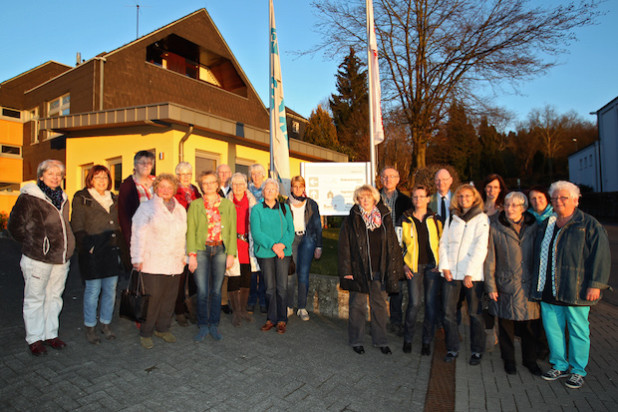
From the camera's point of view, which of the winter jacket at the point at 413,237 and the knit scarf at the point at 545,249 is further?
the winter jacket at the point at 413,237

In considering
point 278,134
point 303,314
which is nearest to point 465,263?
point 303,314

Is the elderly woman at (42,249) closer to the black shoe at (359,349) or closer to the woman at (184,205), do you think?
the woman at (184,205)

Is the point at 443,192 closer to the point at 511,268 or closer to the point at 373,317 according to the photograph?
the point at 511,268

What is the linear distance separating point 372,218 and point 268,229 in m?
1.31

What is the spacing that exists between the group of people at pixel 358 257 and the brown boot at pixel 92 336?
0.01 metres

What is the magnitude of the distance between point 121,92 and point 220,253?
12.1m

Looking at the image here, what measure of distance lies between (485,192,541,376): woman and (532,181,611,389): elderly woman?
118 millimetres

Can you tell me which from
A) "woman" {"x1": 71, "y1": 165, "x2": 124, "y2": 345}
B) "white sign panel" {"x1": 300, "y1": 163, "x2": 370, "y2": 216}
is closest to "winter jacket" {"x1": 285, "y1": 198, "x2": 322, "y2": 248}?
"white sign panel" {"x1": 300, "y1": 163, "x2": 370, "y2": 216}

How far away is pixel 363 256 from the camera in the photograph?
465 centimetres

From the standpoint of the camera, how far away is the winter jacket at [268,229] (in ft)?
16.9

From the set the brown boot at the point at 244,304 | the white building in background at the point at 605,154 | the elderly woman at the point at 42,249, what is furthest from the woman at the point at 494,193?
the white building in background at the point at 605,154

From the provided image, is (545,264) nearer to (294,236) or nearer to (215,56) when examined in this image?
(294,236)

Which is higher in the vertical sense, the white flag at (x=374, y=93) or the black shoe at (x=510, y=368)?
the white flag at (x=374, y=93)

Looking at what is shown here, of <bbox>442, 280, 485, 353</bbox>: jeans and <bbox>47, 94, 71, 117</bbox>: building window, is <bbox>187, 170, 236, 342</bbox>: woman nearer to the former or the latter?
<bbox>442, 280, 485, 353</bbox>: jeans
